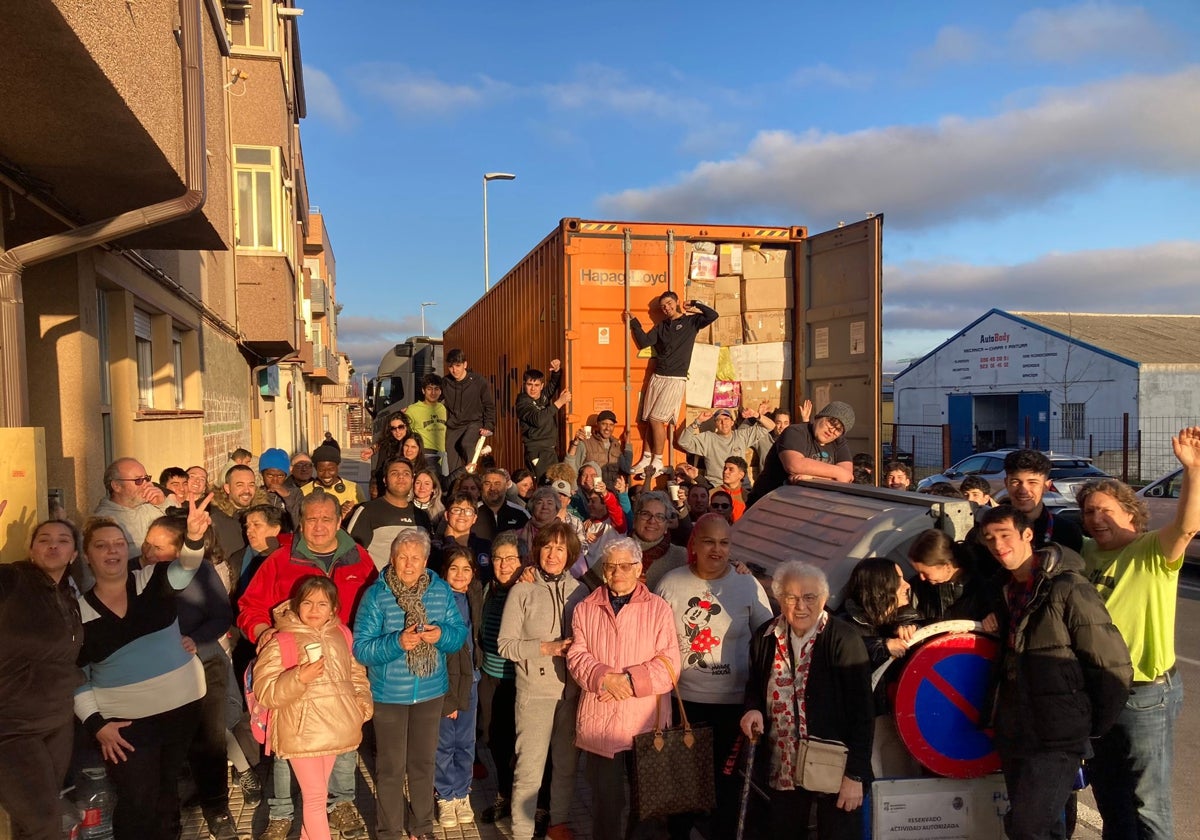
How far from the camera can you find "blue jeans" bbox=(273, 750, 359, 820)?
13.6ft

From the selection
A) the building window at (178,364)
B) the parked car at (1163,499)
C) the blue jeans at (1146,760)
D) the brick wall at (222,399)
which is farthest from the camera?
the parked car at (1163,499)

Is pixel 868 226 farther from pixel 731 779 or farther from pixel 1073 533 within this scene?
pixel 731 779

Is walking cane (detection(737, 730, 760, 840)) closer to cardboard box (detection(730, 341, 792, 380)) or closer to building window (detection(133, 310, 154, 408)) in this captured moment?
cardboard box (detection(730, 341, 792, 380))

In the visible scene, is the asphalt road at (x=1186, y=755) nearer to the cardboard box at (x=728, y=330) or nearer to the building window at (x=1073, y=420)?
the cardboard box at (x=728, y=330)

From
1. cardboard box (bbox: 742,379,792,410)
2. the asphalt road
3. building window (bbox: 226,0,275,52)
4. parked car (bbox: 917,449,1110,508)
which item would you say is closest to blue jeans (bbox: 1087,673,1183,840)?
the asphalt road

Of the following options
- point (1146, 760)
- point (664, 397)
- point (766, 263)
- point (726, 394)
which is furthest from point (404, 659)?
point (766, 263)

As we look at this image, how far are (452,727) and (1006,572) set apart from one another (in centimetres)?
281

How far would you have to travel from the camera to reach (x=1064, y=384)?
3119 centimetres

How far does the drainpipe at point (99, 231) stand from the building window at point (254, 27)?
9029mm

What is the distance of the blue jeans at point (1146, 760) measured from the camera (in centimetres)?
327

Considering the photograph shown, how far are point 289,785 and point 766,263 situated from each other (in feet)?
21.4

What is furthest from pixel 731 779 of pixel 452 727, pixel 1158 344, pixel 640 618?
pixel 1158 344

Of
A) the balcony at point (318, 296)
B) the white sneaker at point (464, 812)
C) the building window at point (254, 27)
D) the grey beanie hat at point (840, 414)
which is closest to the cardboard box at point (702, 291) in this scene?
the grey beanie hat at point (840, 414)

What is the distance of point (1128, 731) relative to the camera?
3293 millimetres
